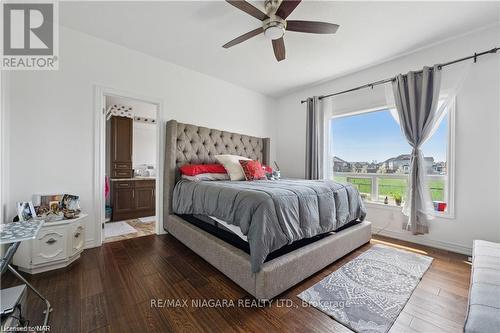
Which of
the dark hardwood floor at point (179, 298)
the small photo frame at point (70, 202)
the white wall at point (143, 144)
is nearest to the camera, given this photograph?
the dark hardwood floor at point (179, 298)

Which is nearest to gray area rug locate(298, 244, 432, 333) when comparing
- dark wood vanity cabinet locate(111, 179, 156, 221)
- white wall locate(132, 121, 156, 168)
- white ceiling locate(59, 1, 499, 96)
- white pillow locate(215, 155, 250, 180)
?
white pillow locate(215, 155, 250, 180)

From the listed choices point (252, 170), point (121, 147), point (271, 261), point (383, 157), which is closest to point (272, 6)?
point (252, 170)

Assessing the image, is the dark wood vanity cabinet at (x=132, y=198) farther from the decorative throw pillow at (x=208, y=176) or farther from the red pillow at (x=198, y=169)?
the decorative throw pillow at (x=208, y=176)

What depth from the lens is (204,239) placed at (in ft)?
6.84

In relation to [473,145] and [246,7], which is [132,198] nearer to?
[246,7]

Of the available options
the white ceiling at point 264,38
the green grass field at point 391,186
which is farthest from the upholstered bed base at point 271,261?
the white ceiling at point 264,38

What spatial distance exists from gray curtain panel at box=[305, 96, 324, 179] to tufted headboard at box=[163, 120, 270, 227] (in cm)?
109

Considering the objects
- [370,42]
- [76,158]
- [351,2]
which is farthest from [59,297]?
[370,42]

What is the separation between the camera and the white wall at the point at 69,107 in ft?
6.82

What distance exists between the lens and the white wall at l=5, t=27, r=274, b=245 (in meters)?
2.08

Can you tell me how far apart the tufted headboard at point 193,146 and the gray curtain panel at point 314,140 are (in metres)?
1.09

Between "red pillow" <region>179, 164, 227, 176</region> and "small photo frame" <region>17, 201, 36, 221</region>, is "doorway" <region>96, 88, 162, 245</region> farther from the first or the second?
"small photo frame" <region>17, 201, 36, 221</region>

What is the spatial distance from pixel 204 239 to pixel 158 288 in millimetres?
564

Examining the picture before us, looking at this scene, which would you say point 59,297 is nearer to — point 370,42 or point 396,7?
point 396,7
